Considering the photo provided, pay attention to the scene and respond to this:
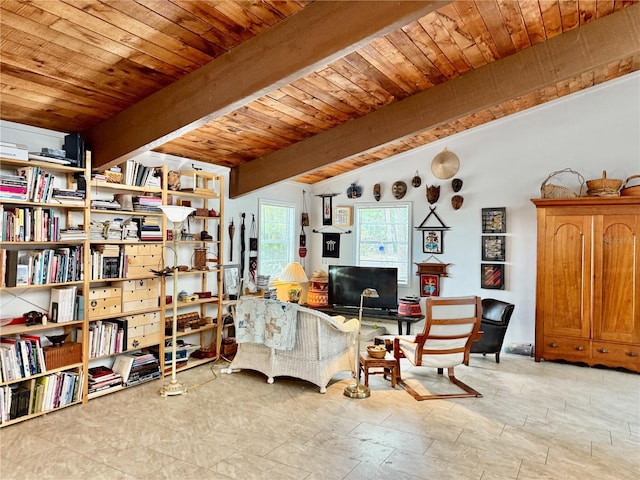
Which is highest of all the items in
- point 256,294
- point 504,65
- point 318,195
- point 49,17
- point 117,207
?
point 504,65

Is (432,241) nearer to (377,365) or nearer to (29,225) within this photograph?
(377,365)

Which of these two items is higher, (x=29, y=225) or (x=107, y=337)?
(x=29, y=225)

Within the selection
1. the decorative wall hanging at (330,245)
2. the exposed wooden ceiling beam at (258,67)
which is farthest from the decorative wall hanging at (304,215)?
the exposed wooden ceiling beam at (258,67)

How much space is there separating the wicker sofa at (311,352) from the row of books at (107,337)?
44.0 inches

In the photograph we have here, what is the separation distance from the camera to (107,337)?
3.98 meters

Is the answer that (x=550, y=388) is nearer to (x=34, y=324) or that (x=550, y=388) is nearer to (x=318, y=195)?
(x=318, y=195)

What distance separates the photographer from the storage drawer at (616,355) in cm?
472

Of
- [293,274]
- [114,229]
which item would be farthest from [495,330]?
[114,229]

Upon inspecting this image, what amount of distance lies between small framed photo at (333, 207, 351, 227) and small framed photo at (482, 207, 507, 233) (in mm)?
2128

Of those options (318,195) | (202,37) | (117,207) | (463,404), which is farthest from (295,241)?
(202,37)

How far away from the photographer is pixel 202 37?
2.71 metres

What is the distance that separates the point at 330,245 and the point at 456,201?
2.22m

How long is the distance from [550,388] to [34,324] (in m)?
4.90

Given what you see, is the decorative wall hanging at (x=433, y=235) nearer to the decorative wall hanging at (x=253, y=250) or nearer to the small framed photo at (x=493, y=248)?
the small framed photo at (x=493, y=248)
